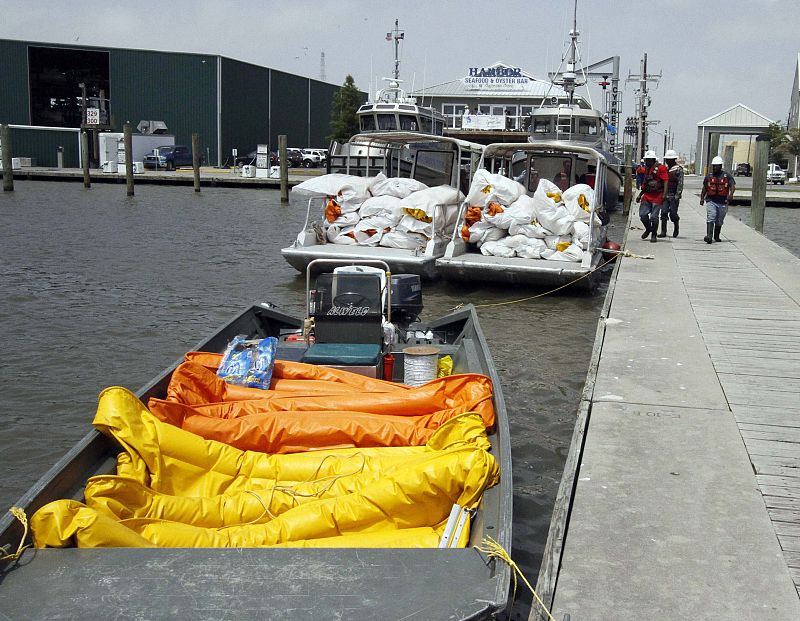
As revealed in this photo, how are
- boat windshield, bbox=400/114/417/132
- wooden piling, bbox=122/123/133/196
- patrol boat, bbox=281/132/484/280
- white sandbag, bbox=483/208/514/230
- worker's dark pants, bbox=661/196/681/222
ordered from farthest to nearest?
1. boat windshield, bbox=400/114/417/132
2. wooden piling, bbox=122/123/133/196
3. worker's dark pants, bbox=661/196/681/222
4. white sandbag, bbox=483/208/514/230
5. patrol boat, bbox=281/132/484/280

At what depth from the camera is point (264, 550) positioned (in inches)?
152

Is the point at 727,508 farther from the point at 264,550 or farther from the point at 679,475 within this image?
the point at 264,550

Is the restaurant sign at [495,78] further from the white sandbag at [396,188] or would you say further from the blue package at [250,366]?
the blue package at [250,366]

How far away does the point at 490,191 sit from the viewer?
15.2 metres

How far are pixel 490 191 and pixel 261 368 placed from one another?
9.21 metres

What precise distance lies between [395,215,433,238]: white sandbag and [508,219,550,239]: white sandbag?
4.78 feet

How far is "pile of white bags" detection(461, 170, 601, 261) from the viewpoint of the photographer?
1474 cm

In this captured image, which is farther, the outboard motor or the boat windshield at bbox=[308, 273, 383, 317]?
the outboard motor

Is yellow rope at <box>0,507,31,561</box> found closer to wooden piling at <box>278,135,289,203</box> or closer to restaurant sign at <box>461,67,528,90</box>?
wooden piling at <box>278,135,289,203</box>

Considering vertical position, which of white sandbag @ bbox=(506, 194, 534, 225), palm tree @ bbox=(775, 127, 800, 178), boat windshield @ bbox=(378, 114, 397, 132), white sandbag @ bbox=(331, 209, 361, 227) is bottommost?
white sandbag @ bbox=(331, 209, 361, 227)

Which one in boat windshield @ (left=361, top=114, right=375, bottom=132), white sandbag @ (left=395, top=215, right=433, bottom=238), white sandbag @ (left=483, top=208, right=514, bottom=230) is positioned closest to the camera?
white sandbag @ (left=483, top=208, right=514, bottom=230)

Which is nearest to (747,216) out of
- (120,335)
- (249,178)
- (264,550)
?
(249,178)

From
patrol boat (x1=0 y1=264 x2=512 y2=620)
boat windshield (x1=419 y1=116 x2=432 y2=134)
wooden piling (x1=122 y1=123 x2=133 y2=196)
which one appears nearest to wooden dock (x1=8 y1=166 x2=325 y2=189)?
wooden piling (x1=122 y1=123 x2=133 y2=196)

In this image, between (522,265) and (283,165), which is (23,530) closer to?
(522,265)
